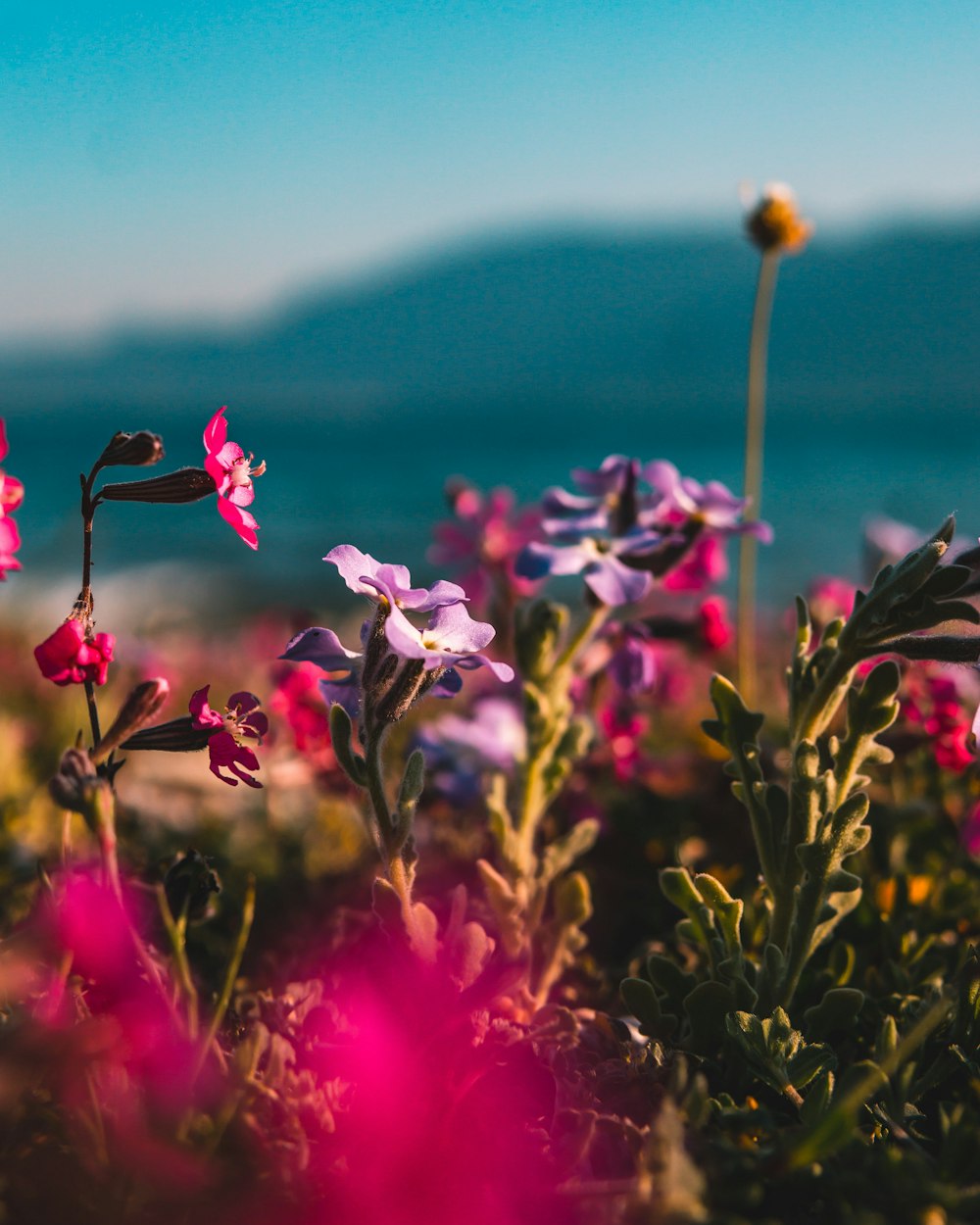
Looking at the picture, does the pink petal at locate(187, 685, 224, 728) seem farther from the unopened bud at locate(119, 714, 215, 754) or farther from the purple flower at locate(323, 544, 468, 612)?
the purple flower at locate(323, 544, 468, 612)

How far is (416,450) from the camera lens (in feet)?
238

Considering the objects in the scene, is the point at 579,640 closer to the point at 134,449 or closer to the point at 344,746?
the point at 344,746

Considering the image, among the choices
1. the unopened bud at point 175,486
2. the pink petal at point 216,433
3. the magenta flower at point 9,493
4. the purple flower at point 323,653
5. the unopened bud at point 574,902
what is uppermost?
the pink petal at point 216,433

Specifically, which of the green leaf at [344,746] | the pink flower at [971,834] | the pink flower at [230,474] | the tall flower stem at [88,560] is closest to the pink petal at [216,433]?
the pink flower at [230,474]

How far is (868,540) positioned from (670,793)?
699mm

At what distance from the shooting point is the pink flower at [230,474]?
124 centimetres

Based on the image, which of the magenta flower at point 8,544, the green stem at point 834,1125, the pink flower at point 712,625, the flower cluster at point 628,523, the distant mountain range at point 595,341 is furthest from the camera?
the distant mountain range at point 595,341

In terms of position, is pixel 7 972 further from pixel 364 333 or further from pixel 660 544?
pixel 364 333

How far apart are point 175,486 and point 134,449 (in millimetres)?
90

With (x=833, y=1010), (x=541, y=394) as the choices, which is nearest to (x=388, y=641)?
(x=833, y=1010)

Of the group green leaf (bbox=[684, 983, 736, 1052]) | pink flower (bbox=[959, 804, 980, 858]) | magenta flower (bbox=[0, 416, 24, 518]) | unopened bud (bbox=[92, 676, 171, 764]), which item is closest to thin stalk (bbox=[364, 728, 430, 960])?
unopened bud (bbox=[92, 676, 171, 764])

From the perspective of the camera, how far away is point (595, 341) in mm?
123938

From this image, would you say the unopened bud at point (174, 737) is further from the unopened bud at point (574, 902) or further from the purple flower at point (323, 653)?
the unopened bud at point (574, 902)

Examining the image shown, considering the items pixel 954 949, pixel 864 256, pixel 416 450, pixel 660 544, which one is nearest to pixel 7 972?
pixel 660 544
